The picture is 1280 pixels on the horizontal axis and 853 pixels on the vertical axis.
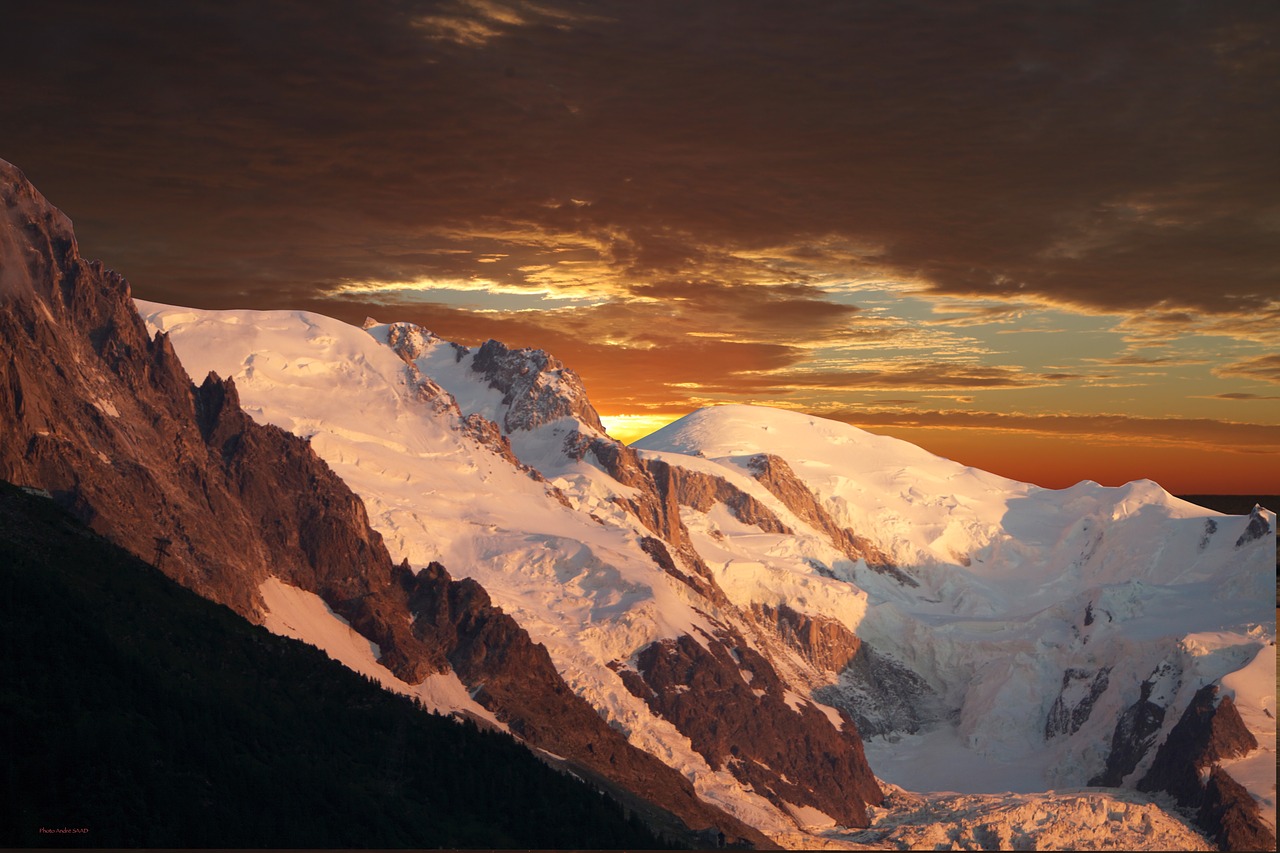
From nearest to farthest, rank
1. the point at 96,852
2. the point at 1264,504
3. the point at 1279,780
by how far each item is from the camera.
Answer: the point at 1279,780, the point at 1264,504, the point at 96,852

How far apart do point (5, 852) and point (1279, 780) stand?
482 ft

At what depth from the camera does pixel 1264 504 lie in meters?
122

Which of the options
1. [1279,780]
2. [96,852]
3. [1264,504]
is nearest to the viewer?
[1279,780]

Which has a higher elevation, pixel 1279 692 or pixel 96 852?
pixel 1279 692

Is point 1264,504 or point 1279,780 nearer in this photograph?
point 1279,780

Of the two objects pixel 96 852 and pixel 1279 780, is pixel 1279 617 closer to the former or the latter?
pixel 1279 780

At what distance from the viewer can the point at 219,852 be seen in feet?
652

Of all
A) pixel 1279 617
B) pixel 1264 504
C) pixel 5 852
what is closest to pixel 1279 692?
pixel 1279 617

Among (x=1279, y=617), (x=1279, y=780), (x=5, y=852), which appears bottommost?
(x=5, y=852)

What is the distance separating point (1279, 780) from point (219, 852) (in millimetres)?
128295

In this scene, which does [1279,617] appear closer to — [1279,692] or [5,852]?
[1279,692]

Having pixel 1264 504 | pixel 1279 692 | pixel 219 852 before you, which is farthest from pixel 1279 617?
pixel 219 852

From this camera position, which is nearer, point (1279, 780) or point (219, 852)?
point (1279, 780)

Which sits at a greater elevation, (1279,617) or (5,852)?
(1279,617)
